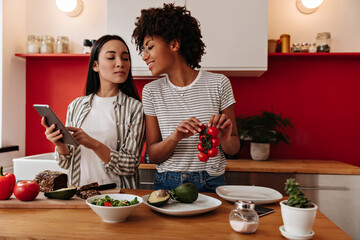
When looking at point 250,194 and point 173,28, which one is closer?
point 250,194

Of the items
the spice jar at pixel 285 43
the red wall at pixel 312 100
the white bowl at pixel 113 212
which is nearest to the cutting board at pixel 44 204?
the white bowl at pixel 113 212

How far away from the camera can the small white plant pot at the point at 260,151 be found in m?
2.53

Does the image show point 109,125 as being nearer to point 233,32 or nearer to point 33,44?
point 233,32

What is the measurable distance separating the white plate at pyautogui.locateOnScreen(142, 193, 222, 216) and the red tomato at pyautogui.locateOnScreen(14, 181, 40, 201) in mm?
420

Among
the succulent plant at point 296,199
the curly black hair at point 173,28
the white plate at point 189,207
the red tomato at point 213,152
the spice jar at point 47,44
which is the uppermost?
the spice jar at point 47,44

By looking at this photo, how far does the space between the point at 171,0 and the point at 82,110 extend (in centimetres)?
135

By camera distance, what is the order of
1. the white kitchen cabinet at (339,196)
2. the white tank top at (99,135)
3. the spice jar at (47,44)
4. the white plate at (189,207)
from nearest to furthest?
the white plate at (189,207), the white tank top at (99,135), the white kitchen cabinet at (339,196), the spice jar at (47,44)

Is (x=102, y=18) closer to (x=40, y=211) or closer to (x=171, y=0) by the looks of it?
(x=171, y=0)

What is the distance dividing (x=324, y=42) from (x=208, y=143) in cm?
192

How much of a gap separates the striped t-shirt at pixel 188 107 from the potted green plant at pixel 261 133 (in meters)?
1.04

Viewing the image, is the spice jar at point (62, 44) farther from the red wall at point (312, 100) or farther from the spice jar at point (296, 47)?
the spice jar at point (296, 47)

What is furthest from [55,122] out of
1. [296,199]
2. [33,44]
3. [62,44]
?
[33,44]

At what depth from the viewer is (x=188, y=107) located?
4.94 ft

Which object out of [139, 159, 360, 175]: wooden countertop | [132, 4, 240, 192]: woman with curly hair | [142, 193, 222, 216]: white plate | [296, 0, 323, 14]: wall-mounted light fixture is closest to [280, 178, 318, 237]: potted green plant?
[142, 193, 222, 216]: white plate
